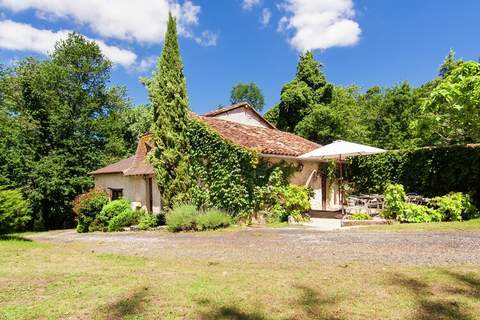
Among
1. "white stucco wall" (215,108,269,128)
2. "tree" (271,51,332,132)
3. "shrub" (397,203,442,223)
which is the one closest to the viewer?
"shrub" (397,203,442,223)

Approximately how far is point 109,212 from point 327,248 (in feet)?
46.7

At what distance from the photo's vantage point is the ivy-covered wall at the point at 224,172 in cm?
1514

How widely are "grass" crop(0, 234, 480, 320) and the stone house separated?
8778mm

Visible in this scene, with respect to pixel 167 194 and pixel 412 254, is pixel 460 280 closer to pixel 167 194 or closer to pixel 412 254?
pixel 412 254

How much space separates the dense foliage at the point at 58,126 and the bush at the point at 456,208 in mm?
23994

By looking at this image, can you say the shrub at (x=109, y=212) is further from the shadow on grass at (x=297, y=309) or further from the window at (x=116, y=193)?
the shadow on grass at (x=297, y=309)

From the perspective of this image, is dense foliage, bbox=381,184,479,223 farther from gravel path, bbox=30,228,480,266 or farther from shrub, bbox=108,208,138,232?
shrub, bbox=108,208,138,232

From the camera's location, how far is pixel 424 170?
16.5m

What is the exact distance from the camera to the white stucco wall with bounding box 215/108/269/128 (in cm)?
2579

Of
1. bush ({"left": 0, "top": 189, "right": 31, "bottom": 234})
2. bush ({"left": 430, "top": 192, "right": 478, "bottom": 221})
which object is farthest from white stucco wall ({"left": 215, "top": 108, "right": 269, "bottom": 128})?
bush ({"left": 430, "top": 192, "right": 478, "bottom": 221})

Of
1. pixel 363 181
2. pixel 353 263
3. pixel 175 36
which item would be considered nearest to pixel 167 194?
pixel 175 36

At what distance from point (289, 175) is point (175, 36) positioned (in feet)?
27.3

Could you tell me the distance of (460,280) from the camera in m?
5.58

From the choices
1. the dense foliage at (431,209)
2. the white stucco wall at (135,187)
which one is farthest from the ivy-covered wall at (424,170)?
the white stucco wall at (135,187)
